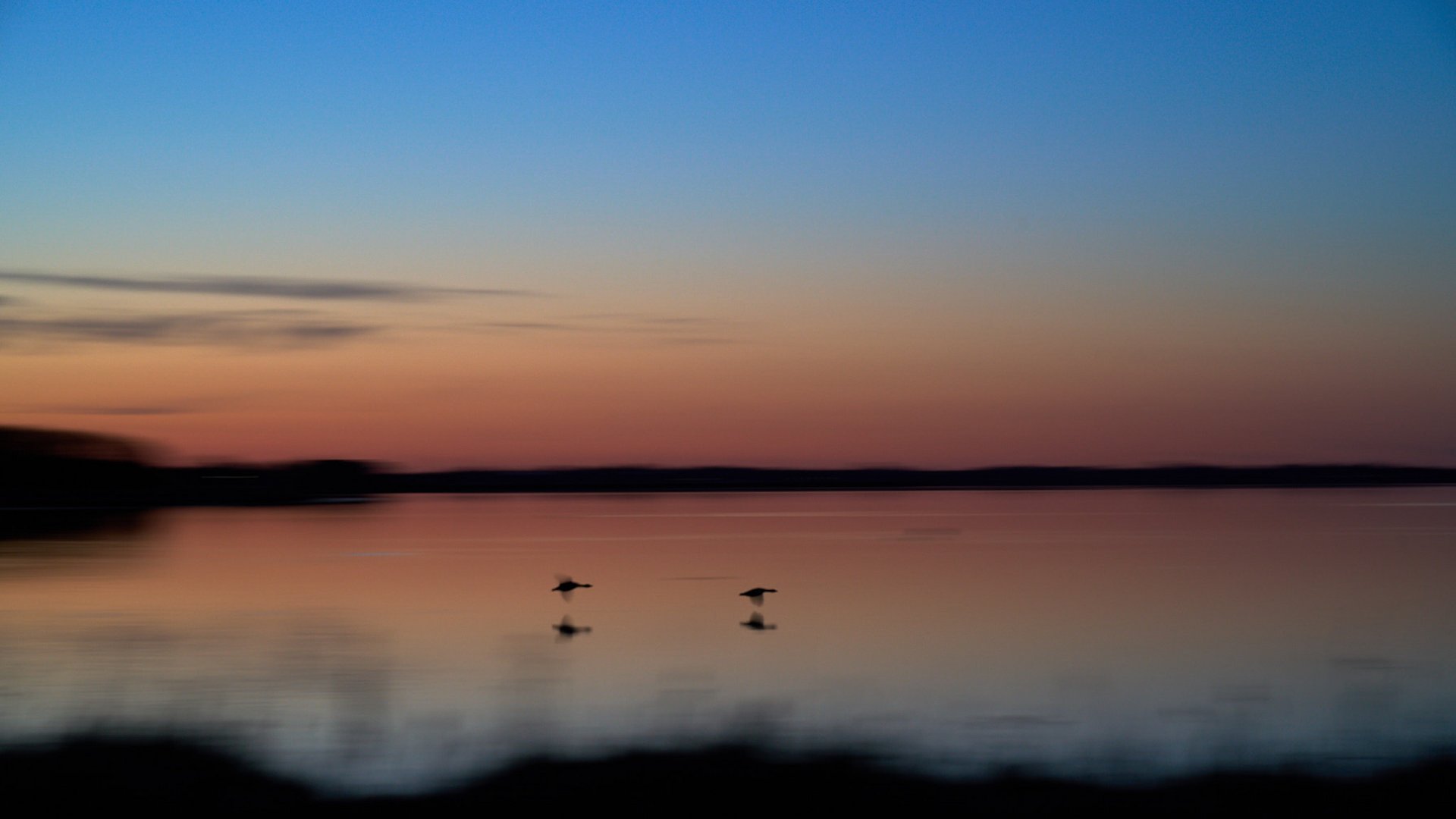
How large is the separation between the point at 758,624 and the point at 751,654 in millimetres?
4950

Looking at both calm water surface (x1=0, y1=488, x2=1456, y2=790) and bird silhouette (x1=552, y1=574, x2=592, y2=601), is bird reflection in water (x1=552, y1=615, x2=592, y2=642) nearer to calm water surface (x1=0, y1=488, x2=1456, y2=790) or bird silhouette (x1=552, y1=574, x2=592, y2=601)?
calm water surface (x1=0, y1=488, x2=1456, y2=790)

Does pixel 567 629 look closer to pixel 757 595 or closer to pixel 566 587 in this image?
pixel 757 595

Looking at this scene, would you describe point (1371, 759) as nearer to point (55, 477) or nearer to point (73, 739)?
point (73, 739)

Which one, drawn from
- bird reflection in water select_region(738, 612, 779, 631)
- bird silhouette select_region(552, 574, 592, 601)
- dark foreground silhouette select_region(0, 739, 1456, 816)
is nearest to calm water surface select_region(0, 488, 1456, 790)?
bird reflection in water select_region(738, 612, 779, 631)

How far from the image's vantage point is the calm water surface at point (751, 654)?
14.9 metres

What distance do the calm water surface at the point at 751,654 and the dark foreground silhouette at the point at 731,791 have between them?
1.06 meters

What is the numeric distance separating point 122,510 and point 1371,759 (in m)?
126

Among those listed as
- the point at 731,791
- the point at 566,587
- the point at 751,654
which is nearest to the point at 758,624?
the point at 751,654

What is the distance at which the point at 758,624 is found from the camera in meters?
28.8

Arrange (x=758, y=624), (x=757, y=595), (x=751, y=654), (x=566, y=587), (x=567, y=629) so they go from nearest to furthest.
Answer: (x=751, y=654) < (x=567, y=629) < (x=758, y=624) < (x=757, y=595) < (x=566, y=587)

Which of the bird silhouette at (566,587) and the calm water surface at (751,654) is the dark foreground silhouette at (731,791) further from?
the bird silhouette at (566,587)

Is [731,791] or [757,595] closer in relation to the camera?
[731,791]

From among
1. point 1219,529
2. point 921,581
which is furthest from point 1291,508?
point 921,581

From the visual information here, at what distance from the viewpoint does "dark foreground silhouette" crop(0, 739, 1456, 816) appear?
1048 centimetres
